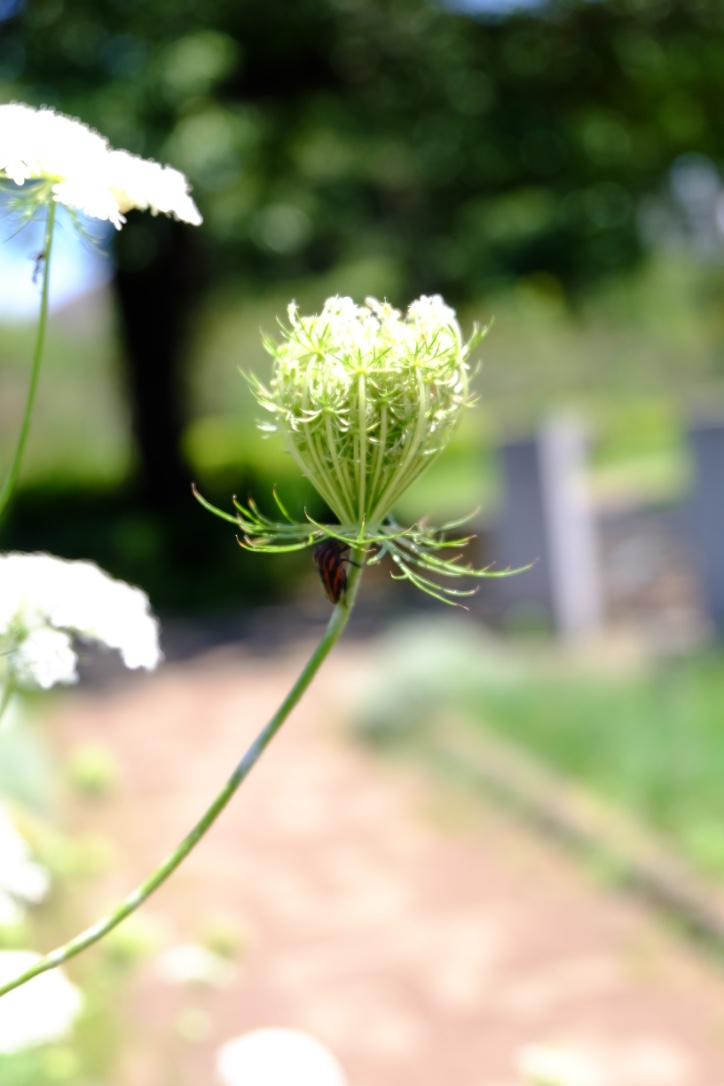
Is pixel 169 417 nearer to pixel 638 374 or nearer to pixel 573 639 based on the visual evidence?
pixel 573 639

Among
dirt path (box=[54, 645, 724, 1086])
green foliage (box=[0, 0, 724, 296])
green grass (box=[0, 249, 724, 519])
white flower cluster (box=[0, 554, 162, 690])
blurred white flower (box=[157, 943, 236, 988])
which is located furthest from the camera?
green grass (box=[0, 249, 724, 519])

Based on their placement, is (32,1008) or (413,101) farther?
(413,101)

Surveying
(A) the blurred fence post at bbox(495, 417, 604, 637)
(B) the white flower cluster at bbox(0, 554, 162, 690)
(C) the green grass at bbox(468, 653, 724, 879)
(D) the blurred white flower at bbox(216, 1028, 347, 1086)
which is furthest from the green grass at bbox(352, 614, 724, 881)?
(B) the white flower cluster at bbox(0, 554, 162, 690)

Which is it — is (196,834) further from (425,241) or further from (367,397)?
(425,241)

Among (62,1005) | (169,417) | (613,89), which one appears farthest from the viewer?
(169,417)

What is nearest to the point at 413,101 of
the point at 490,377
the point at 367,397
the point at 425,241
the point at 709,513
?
the point at 425,241

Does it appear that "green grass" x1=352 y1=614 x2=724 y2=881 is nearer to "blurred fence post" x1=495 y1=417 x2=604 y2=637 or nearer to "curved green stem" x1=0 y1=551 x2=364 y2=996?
"blurred fence post" x1=495 y1=417 x2=604 y2=637

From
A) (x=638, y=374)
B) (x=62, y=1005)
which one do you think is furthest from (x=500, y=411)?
(x=62, y=1005)
